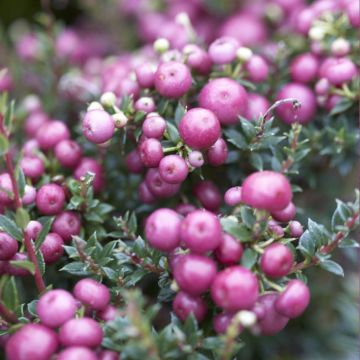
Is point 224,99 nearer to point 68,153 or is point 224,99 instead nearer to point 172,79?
point 172,79

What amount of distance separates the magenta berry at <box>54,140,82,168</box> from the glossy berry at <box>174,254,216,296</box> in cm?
40

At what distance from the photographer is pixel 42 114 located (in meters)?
1.28

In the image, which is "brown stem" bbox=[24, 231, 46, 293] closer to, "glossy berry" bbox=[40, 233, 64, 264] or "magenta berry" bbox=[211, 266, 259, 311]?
"glossy berry" bbox=[40, 233, 64, 264]

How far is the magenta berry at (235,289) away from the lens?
672 millimetres

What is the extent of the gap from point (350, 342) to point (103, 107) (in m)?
0.68

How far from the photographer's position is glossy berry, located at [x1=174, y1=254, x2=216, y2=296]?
2.27 ft

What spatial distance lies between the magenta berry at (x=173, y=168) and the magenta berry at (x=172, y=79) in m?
0.15

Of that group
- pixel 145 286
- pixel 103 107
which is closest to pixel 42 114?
pixel 103 107

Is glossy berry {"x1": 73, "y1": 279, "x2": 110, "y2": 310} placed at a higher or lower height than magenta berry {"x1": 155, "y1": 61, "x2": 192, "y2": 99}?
lower

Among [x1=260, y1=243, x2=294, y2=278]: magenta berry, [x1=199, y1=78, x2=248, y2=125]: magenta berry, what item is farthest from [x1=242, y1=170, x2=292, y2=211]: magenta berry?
[x1=199, y1=78, x2=248, y2=125]: magenta berry

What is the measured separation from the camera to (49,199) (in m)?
0.89

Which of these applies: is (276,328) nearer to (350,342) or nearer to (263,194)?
(263,194)

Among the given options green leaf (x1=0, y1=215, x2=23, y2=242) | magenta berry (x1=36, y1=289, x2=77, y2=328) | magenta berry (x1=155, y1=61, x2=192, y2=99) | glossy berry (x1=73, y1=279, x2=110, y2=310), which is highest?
magenta berry (x1=155, y1=61, x2=192, y2=99)

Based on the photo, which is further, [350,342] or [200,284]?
[350,342]
